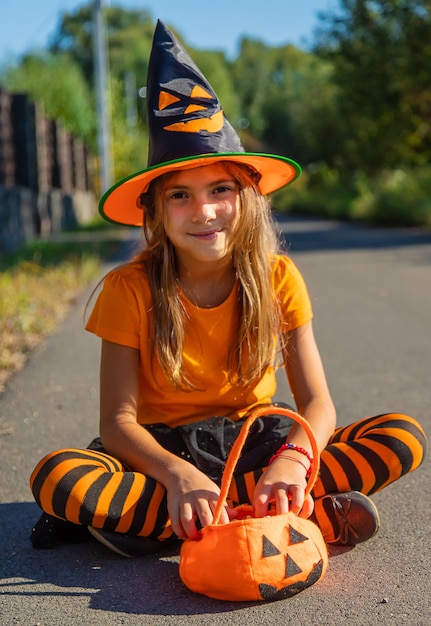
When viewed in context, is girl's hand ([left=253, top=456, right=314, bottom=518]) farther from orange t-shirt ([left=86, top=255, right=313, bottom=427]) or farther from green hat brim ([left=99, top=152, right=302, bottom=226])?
green hat brim ([left=99, top=152, right=302, bottom=226])

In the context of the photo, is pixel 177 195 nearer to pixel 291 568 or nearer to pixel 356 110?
pixel 291 568

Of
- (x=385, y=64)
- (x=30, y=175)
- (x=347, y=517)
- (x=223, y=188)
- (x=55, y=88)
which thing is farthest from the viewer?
(x=55, y=88)

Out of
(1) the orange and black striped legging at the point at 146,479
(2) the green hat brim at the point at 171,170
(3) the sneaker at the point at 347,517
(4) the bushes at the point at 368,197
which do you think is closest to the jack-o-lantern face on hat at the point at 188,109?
(2) the green hat brim at the point at 171,170

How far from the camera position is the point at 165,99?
9.02 feet

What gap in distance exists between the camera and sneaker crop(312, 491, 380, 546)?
2.54 m

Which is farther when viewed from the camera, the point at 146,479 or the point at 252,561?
Result: the point at 146,479

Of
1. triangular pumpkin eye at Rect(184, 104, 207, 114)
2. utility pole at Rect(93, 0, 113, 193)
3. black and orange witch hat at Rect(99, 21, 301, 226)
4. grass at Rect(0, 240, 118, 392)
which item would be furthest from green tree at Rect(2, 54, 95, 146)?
triangular pumpkin eye at Rect(184, 104, 207, 114)

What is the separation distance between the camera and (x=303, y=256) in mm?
12086

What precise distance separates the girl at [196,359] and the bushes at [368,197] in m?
14.8

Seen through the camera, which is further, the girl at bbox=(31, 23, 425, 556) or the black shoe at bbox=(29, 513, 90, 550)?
the black shoe at bbox=(29, 513, 90, 550)

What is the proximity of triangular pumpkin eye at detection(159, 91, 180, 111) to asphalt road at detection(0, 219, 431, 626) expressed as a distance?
4.19 feet

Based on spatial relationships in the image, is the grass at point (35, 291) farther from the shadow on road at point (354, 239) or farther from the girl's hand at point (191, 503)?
the shadow on road at point (354, 239)

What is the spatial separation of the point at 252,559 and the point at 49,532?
72cm

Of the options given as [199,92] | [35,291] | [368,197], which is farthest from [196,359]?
[368,197]
